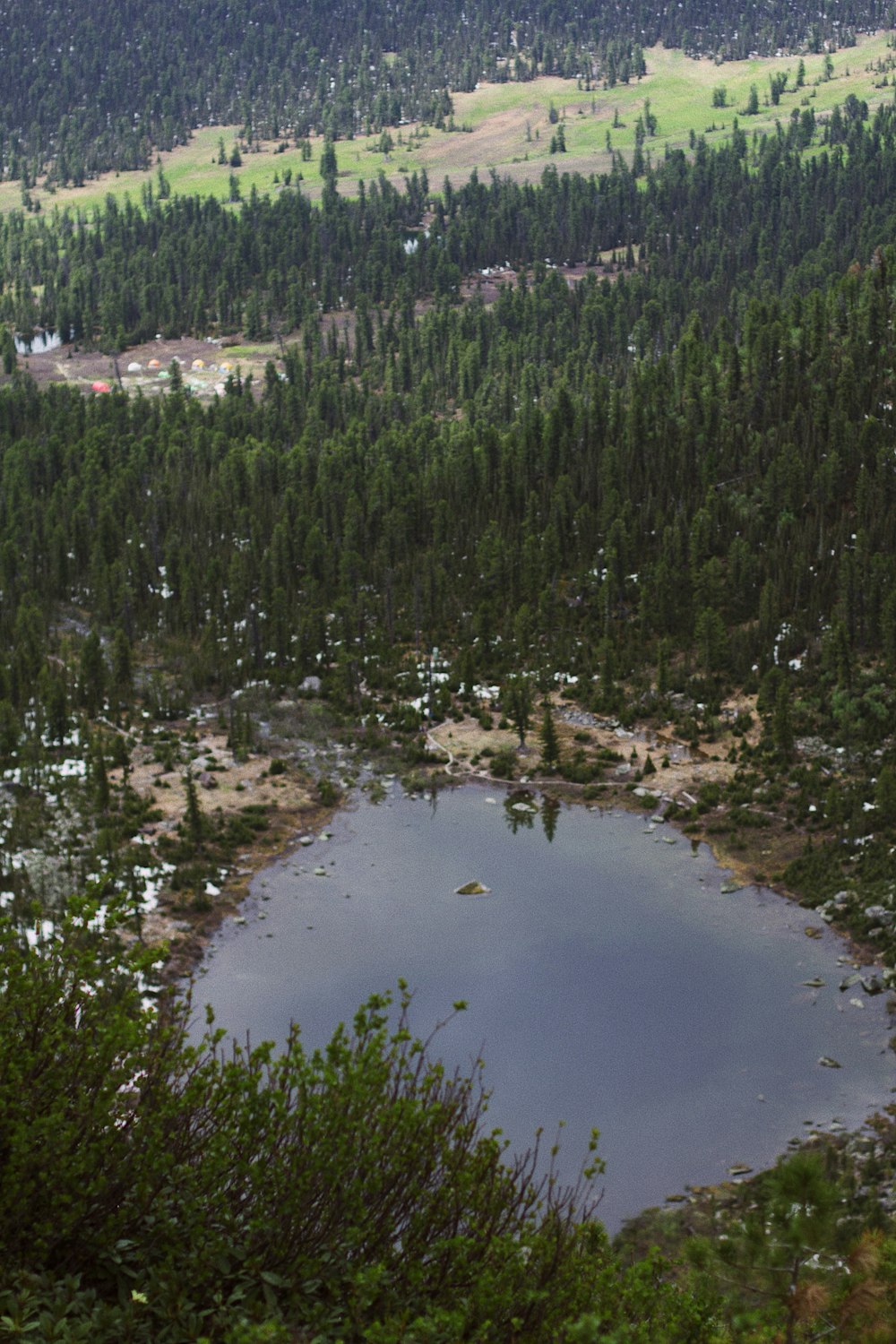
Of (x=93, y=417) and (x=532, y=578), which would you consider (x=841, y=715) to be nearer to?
(x=532, y=578)

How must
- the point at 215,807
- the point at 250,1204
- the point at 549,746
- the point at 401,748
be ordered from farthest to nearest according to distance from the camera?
the point at 401,748 < the point at 549,746 < the point at 215,807 < the point at 250,1204

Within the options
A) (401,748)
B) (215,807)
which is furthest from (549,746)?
(215,807)

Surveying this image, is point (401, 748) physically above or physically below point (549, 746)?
below

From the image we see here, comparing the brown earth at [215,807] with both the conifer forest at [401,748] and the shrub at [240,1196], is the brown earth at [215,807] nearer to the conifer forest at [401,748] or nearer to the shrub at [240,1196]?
the conifer forest at [401,748]

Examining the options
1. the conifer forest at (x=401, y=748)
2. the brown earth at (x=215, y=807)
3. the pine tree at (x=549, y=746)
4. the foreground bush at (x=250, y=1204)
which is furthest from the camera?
the pine tree at (x=549, y=746)

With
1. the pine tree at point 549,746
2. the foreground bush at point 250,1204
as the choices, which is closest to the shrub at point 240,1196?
the foreground bush at point 250,1204

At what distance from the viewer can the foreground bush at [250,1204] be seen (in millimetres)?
23688

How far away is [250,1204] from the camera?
2627 cm

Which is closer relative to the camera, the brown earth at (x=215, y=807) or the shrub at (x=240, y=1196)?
the shrub at (x=240, y=1196)

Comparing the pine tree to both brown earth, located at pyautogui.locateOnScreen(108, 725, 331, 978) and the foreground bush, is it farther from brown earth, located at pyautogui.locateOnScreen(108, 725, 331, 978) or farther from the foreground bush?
the foreground bush

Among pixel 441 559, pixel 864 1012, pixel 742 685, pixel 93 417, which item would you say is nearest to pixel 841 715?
pixel 742 685

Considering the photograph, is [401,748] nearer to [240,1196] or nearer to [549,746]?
[549,746]

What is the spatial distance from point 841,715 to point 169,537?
216 feet

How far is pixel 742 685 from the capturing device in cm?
9394
